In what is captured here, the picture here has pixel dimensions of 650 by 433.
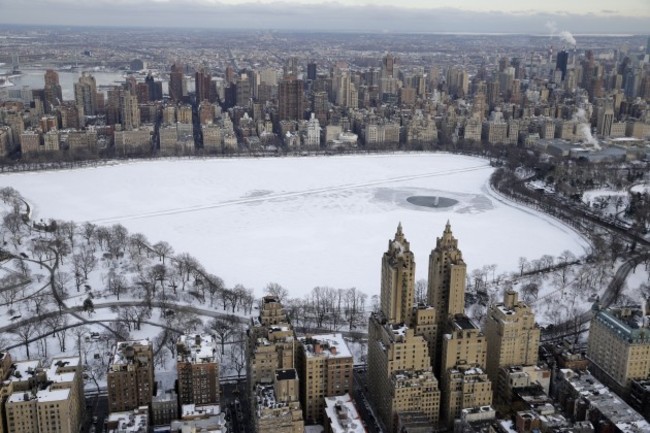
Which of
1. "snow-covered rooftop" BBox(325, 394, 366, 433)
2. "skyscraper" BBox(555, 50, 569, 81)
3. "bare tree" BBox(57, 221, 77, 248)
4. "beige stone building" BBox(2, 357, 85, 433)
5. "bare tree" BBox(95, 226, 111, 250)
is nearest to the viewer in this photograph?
"beige stone building" BBox(2, 357, 85, 433)

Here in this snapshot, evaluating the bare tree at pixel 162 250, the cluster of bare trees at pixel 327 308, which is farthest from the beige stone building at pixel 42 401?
the bare tree at pixel 162 250

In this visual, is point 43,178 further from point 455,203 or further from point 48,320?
point 455,203

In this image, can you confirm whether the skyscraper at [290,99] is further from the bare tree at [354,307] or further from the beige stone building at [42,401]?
the beige stone building at [42,401]

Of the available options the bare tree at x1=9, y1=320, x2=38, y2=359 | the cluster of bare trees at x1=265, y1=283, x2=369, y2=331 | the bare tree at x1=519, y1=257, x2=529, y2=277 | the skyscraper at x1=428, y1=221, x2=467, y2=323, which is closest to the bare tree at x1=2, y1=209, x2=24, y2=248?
the bare tree at x1=9, y1=320, x2=38, y2=359

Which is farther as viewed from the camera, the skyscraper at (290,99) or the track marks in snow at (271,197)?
the skyscraper at (290,99)

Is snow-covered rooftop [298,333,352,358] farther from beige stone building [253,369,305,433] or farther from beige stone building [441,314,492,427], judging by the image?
beige stone building [441,314,492,427]

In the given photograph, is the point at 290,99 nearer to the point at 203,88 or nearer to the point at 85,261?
the point at 203,88
